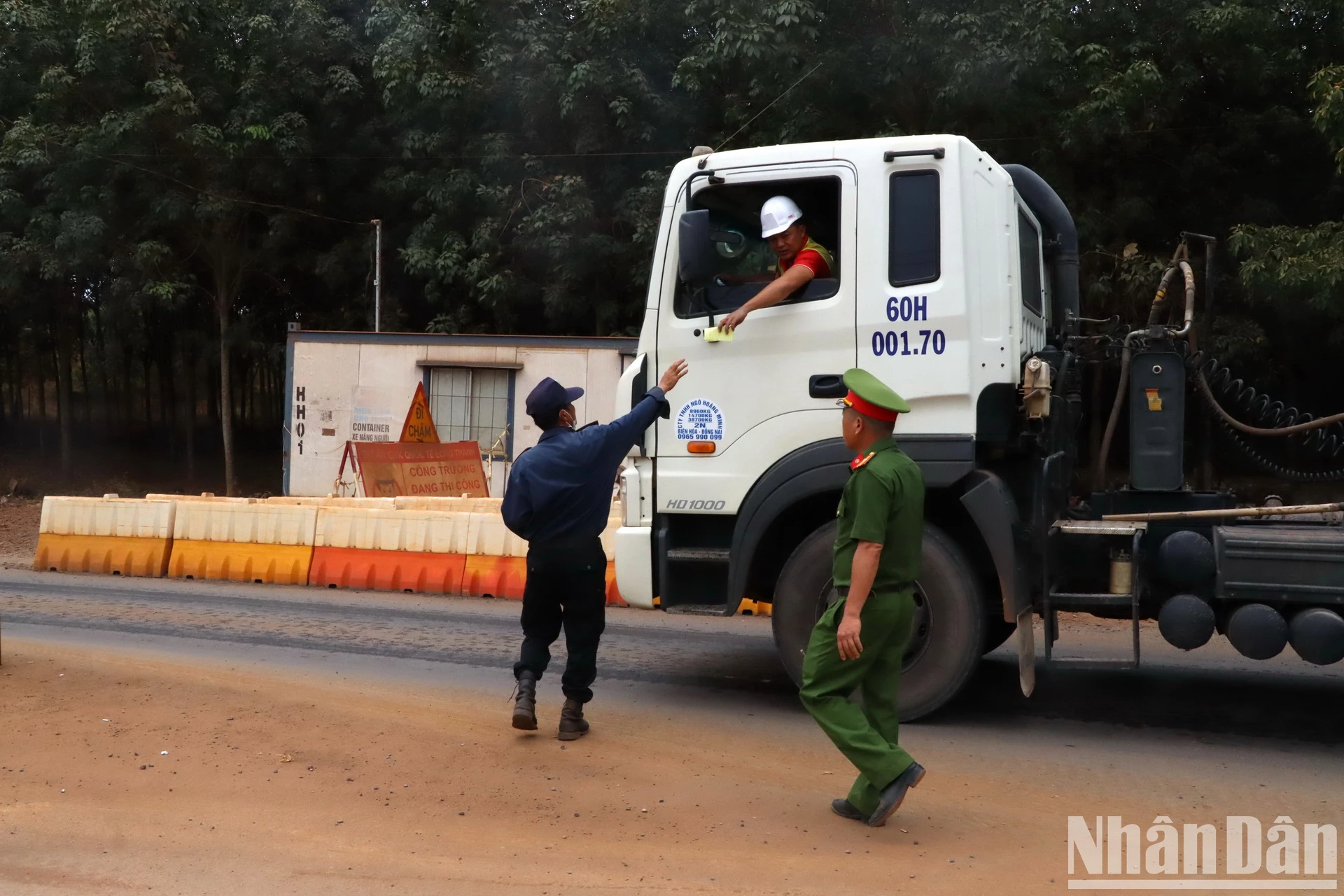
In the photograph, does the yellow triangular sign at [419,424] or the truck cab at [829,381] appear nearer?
the truck cab at [829,381]

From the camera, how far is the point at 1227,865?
4.34 metres

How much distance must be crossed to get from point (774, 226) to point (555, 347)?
12.9m

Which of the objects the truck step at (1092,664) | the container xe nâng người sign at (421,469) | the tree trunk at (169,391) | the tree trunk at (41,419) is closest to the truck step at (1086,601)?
the truck step at (1092,664)

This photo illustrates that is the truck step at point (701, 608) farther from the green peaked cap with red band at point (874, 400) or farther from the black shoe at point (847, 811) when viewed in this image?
the green peaked cap with red band at point (874, 400)

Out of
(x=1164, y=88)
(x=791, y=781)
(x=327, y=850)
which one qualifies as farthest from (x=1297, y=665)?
(x=1164, y=88)

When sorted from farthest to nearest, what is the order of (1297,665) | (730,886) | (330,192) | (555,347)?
(330,192) < (555,347) < (1297,665) < (730,886)

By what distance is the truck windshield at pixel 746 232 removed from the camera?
243 inches

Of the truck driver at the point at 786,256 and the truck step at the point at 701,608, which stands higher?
the truck driver at the point at 786,256

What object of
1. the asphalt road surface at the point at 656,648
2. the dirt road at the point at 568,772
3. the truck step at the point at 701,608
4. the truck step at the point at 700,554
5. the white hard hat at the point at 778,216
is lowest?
the dirt road at the point at 568,772

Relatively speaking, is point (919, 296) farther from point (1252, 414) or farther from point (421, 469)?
point (421, 469)

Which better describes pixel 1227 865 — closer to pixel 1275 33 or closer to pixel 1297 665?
pixel 1297 665

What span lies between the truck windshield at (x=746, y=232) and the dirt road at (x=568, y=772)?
2227 millimetres

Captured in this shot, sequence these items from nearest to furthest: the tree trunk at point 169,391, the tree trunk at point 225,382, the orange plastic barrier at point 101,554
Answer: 1. the orange plastic barrier at point 101,554
2. the tree trunk at point 225,382
3. the tree trunk at point 169,391

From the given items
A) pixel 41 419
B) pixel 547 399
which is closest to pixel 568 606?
pixel 547 399
